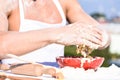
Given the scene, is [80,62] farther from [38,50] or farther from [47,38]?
[38,50]

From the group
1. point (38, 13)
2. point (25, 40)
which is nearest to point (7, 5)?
point (38, 13)

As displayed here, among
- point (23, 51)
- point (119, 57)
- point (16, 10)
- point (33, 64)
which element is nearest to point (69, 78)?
point (33, 64)

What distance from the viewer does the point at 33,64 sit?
213 centimetres

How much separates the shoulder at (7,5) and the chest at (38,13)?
4 centimetres

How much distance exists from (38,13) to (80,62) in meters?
0.84

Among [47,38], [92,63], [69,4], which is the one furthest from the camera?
[69,4]

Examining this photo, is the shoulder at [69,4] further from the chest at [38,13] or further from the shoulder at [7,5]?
the shoulder at [7,5]

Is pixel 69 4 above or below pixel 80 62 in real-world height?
above

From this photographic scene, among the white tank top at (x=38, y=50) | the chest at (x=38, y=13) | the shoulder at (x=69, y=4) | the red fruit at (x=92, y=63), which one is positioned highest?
the shoulder at (x=69, y=4)

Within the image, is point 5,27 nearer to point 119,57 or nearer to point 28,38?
point 28,38

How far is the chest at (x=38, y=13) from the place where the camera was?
2980 mm

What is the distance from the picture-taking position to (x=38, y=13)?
3.07 m

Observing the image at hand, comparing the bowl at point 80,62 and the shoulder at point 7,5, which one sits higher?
the shoulder at point 7,5

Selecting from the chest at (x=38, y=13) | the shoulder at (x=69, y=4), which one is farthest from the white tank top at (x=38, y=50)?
the shoulder at (x=69, y=4)
